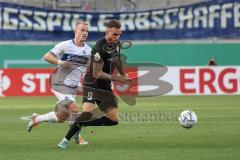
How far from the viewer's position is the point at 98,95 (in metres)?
13.0

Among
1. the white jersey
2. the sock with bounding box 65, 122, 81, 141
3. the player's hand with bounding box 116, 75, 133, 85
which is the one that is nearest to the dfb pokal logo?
the white jersey

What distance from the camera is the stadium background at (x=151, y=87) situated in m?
12.9

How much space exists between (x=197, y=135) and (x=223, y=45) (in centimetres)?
2318

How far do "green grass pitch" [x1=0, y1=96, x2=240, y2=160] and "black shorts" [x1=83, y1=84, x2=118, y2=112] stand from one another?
782 mm

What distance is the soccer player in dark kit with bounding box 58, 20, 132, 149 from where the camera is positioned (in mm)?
12594

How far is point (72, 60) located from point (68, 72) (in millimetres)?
289

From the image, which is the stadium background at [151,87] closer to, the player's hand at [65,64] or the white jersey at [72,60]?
the white jersey at [72,60]

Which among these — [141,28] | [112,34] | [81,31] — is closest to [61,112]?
[81,31]

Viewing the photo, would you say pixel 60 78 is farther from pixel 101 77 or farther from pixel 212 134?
pixel 212 134

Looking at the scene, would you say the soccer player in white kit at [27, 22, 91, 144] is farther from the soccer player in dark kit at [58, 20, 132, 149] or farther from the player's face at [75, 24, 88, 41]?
the soccer player in dark kit at [58, 20, 132, 149]

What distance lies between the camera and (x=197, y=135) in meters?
15.2

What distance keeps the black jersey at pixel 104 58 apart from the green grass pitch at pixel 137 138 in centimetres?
117

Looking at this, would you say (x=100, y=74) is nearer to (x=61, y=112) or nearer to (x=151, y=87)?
(x=61, y=112)

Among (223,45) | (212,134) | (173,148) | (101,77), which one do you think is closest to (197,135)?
(212,134)
